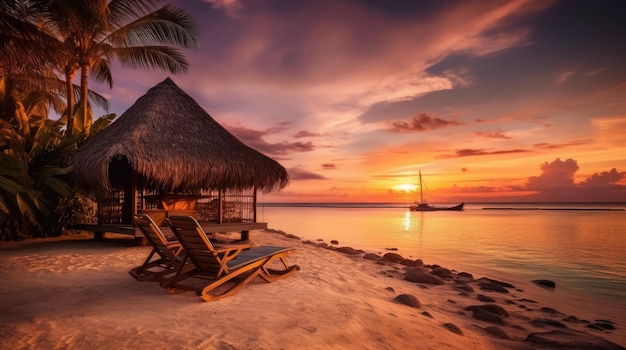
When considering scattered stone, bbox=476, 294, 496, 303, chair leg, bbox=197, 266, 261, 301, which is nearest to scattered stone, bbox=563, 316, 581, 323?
scattered stone, bbox=476, 294, 496, 303

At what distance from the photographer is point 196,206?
10.6 metres

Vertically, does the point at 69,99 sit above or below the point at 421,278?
above

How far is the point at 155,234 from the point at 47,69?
9324 mm

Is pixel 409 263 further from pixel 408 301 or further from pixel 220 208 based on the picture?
pixel 220 208

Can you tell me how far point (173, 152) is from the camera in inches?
344

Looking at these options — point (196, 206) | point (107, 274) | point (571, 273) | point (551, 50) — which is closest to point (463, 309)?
point (107, 274)

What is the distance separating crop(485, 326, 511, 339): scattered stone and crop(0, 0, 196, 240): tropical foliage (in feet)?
29.1

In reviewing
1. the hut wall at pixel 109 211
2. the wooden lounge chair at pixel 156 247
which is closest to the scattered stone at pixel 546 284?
the wooden lounge chair at pixel 156 247

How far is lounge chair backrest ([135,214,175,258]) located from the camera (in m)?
4.39

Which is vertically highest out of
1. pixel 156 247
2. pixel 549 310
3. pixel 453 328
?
pixel 156 247

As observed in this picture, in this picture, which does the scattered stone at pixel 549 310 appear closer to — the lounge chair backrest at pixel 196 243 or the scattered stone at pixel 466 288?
the scattered stone at pixel 466 288

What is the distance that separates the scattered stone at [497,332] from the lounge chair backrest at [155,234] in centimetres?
422

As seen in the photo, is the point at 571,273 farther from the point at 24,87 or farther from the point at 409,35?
the point at 24,87

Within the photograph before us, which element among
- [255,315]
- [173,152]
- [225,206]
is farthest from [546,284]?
[173,152]
